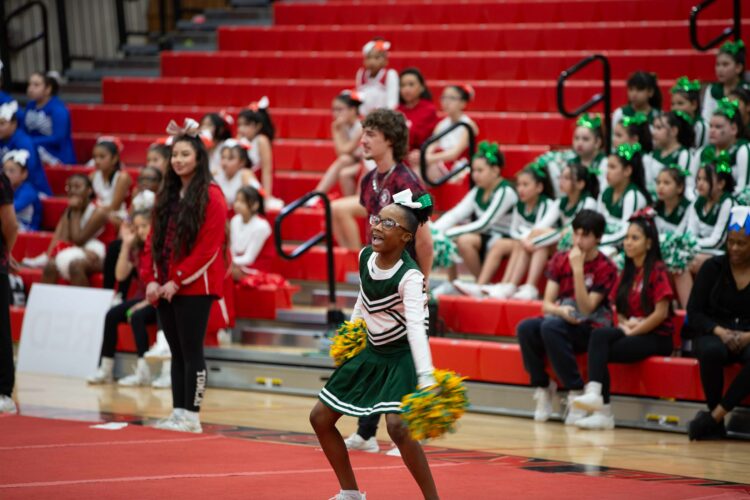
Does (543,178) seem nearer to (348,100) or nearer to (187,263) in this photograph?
(348,100)

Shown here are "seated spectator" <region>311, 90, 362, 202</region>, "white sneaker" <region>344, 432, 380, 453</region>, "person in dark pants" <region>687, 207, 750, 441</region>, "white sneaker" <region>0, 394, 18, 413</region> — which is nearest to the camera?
"white sneaker" <region>344, 432, 380, 453</region>

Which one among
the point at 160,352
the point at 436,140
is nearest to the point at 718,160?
the point at 436,140

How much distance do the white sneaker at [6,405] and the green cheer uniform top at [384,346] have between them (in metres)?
2.87

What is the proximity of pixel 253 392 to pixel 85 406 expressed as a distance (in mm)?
1166

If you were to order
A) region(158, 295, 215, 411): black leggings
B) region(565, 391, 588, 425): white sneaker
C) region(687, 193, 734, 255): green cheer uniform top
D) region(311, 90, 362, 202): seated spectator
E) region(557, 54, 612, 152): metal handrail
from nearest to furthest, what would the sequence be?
region(158, 295, 215, 411): black leggings
region(565, 391, 588, 425): white sneaker
region(687, 193, 734, 255): green cheer uniform top
region(557, 54, 612, 152): metal handrail
region(311, 90, 362, 202): seated spectator

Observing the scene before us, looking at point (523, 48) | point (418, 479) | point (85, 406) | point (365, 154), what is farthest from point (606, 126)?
point (418, 479)

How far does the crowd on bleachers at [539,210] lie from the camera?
6.88 metres

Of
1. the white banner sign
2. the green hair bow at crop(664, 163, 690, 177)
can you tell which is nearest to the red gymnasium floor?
the white banner sign

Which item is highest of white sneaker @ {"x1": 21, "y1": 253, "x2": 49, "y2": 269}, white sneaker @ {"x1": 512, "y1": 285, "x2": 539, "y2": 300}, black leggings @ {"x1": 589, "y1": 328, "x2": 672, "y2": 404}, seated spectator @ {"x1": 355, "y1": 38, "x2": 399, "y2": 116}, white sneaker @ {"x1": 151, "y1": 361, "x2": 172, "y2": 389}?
seated spectator @ {"x1": 355, "y1": 38, "x2": 399, "y2": 116}

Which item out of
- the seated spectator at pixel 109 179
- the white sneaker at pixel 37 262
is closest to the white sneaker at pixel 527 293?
the seated spectator at pixel 109 179

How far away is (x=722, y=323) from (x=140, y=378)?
383 cm

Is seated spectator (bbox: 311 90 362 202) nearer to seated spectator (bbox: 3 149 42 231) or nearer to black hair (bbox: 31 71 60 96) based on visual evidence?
seated spectator (bbox: 3 149 42 231)

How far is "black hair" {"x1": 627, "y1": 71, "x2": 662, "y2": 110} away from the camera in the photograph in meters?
8.70

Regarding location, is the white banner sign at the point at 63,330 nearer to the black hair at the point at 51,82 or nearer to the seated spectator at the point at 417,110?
the seated spectator at the point at 417,110
